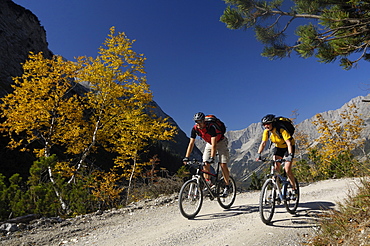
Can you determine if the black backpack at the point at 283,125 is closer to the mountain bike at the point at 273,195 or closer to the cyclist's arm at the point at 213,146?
the mountain bike at the point at 273,195

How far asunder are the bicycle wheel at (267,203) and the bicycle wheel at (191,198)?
1.55 meters

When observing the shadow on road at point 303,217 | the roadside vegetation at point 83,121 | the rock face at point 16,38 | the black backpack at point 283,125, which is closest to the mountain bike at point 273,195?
the shadow on road at point 303,217

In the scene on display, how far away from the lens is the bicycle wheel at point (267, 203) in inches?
182

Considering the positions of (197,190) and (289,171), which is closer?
(289,171)

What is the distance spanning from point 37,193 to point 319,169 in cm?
1403

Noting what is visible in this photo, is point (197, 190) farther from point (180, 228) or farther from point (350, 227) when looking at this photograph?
point (350, 227)

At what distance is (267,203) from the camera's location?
480cm

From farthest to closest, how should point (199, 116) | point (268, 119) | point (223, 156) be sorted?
point (223, 156) < point (199, 116) < point (268, 119)

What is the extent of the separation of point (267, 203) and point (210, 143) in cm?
209

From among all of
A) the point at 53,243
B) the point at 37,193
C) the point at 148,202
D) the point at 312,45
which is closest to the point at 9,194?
the point at 37,193

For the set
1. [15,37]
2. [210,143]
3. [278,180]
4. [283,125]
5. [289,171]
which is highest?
[15,37]

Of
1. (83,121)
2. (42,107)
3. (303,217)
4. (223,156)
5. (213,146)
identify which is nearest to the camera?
(303,217)

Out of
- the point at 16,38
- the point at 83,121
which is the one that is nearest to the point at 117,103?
the point at 83,121

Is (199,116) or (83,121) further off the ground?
(83,121)
